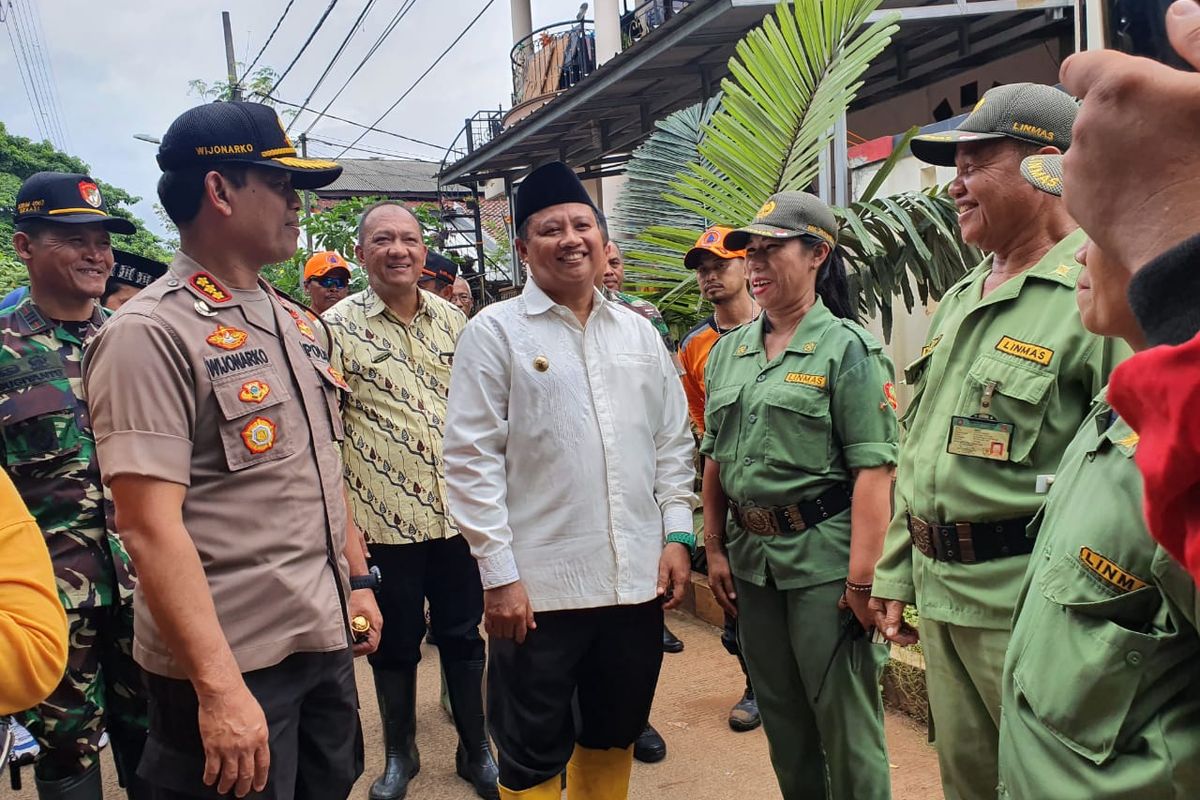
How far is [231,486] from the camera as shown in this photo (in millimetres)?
1711

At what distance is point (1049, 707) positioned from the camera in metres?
1.22

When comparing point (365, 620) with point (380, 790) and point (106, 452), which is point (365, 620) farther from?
point (380, 790)

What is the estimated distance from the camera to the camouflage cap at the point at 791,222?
263 cm

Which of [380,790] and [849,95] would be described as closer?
[380,790]

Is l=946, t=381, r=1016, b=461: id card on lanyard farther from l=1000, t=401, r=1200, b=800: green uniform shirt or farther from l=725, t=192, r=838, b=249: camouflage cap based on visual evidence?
l=725, t=192, r=838, b=249: camouflage cap

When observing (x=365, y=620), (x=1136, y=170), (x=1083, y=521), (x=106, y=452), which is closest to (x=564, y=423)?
(x=365, y=620)

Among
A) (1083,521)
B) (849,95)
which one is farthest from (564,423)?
(849,95)

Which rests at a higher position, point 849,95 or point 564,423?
point 849,95

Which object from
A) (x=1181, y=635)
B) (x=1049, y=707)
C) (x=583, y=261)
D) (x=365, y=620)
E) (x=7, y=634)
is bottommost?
(x=365, y=620)

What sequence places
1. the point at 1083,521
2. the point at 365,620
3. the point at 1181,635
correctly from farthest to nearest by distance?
1. the point at 365,620
2. the point at 1083,521
3. the point at 1181,635

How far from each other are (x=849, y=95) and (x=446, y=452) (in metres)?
2.78

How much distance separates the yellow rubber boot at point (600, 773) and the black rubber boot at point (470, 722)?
809 mm

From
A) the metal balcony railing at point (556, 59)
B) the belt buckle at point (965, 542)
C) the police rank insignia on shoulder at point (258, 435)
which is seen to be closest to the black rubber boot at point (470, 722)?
the police rank insignia on shoulder at point (258, 435)

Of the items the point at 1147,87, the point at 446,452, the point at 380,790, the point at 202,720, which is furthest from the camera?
the point at 380,790
